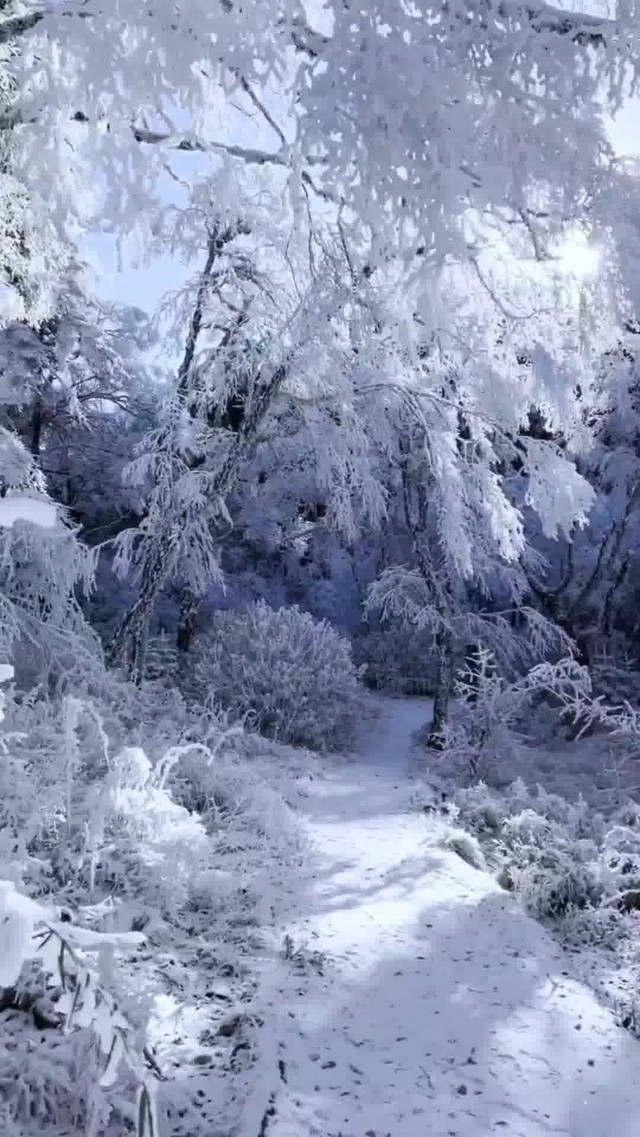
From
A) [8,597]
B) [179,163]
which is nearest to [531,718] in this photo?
[8,597]

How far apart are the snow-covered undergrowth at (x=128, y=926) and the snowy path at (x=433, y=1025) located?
0.77ft

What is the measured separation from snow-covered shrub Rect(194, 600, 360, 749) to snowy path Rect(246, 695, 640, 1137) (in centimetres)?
481

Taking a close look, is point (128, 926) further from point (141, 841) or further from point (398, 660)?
point (398, 660)

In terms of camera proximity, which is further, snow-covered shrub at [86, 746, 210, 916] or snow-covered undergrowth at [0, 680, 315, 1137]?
snow-covered shrub at [86, 746, 210, 916]

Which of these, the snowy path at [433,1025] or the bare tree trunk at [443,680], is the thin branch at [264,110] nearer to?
the snowy path at [433,1025]

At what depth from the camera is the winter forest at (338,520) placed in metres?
2.70

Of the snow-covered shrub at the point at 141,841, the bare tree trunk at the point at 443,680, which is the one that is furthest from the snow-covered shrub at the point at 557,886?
the bare tree trunk at the point at 443,680

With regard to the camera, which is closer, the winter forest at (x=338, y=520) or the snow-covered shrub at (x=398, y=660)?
the winter forest at (x=338, y=520)

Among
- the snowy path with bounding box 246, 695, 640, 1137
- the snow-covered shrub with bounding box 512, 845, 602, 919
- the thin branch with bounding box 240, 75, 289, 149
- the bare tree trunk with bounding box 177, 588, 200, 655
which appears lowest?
the snowy path with bounding box 246, 695, 640, 1137

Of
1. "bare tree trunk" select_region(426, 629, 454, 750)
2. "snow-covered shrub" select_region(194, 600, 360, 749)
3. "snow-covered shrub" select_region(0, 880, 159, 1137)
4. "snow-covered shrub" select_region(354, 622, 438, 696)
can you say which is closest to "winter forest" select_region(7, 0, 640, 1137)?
"snow-covered shrub" select_region(0, 880, 159, 1137)

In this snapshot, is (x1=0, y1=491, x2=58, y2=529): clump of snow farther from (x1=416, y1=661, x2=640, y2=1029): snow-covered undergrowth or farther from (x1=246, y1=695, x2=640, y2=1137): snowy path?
(x1=416, y1=661, x2=640, y2=1029): snow-covered undergrowth

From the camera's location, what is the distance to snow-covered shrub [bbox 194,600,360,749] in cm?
1035

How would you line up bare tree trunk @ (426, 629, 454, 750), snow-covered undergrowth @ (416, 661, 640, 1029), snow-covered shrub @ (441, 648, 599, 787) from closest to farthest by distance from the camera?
snow-covered undergrowth @ (416, 661, 640, 1029) → snow-covered shrub @ (441, 648, 599, 787) → bare tree trunk @ (426, 629, 454, 750)

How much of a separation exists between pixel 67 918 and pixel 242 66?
287 centimetres
